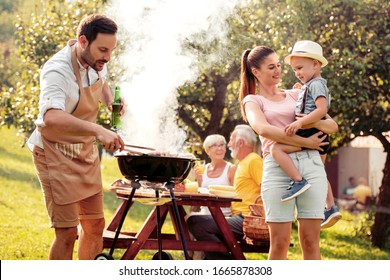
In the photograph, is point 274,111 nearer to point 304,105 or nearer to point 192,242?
point 304,105

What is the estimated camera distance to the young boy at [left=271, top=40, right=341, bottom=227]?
13.6ft

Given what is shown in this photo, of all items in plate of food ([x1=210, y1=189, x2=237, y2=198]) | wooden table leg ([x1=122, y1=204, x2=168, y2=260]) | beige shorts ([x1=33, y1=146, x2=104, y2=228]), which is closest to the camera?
beige shorts ([x1=33, y1=146, x2=104, y2=228])

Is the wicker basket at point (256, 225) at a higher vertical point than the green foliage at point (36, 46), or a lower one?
lower

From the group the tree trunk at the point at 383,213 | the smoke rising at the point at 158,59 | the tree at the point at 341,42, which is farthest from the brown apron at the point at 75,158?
the tree trunk at the point at 383,213

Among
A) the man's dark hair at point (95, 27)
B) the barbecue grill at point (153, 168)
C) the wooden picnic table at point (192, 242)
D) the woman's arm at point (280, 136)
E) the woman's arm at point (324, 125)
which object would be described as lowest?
the wooden picnic table at point (192, 242)

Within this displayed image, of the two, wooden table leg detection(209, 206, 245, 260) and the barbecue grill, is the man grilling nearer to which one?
the barbecue grill

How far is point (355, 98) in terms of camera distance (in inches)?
316

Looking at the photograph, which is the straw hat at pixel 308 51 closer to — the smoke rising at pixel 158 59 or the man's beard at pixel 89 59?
the man's beard at pixel 89 59

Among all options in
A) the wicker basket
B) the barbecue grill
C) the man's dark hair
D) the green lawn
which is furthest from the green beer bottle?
the green lawn

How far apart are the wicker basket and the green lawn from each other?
1.83m

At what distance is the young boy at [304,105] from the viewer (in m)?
4.13

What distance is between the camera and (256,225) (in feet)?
18.2

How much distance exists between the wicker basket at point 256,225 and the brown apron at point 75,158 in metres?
1.51

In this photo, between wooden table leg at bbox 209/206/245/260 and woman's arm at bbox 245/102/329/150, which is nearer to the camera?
woman's arm at bbox 245/102/329/150
